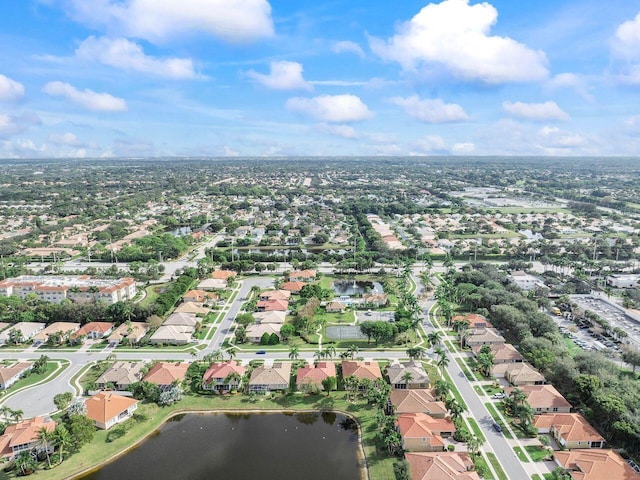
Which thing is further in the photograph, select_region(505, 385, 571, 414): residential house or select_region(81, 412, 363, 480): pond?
select_region(505, 385, 571, 414): residential house

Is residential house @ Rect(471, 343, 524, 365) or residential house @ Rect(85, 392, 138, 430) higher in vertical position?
residential house @ Rect(471, 343, 524, 365)

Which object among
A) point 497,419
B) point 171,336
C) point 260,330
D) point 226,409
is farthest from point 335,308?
point 497,419

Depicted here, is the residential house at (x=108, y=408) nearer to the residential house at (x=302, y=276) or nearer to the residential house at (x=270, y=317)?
the residential house at (x=270, y=317)

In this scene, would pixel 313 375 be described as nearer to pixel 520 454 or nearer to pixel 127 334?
pixel 520 454

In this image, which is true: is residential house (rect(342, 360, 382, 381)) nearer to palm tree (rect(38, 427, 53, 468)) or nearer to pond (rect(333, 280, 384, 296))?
palm tree (rect(38, 427, 53, 468))

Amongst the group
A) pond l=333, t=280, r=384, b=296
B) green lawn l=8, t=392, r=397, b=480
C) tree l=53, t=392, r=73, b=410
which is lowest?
green lawn l=8, t=392, r=397, b=480

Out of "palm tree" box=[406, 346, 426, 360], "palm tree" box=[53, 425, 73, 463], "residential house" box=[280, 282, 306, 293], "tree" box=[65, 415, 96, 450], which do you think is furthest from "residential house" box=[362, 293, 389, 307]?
"palm tree" box=[53, 425, 73, 463]

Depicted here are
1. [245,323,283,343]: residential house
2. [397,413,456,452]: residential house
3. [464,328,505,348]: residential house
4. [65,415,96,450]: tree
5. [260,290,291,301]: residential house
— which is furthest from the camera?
[260,290,291,301]: residential house
